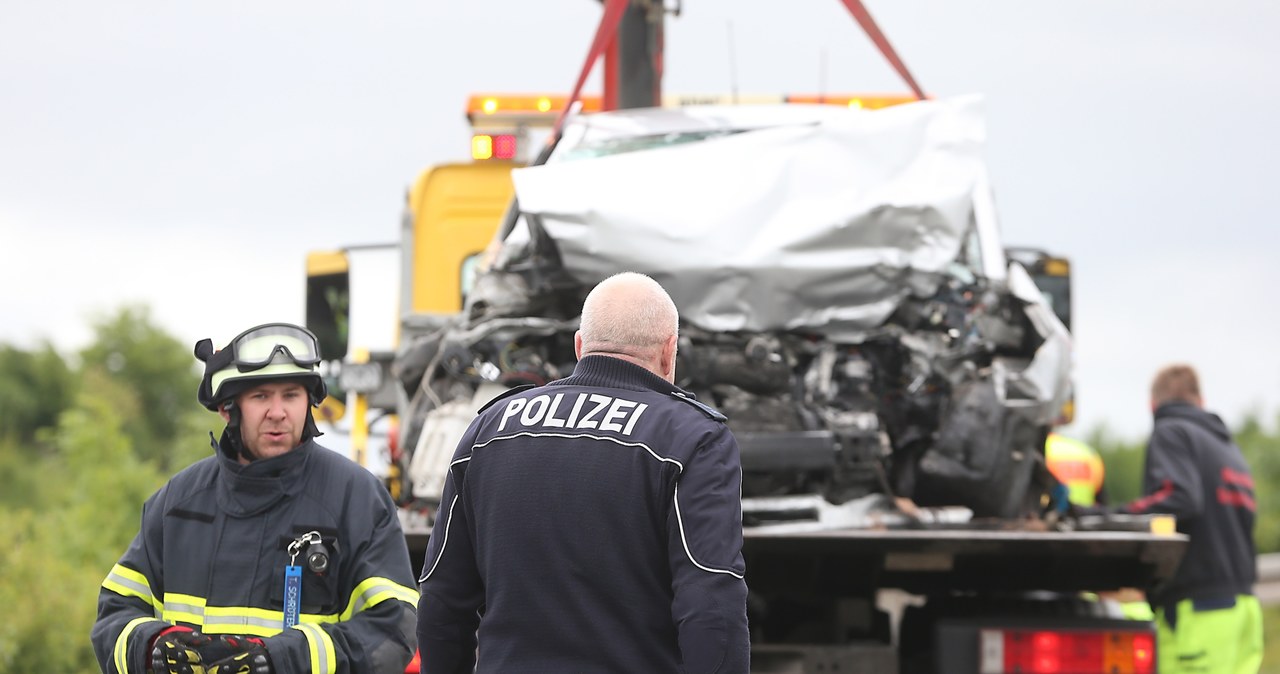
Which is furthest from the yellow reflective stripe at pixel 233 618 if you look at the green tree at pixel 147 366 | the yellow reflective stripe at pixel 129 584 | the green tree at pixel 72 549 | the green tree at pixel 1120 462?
the green tree at pixel 147 366

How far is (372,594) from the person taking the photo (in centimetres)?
373

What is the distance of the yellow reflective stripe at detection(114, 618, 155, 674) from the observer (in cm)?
361

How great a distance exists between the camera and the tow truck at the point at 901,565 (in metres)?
5.37

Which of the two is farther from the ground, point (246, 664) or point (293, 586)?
point (293, 586)

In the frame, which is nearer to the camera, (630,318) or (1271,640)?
(630,318)

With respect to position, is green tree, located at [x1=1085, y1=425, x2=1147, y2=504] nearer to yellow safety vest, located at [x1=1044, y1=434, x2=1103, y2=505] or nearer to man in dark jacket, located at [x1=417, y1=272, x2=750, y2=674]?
yellow safety vest, located at [x1=1044, y1=434, x2=1103, y2=505]

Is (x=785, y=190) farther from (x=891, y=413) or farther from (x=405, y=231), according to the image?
(x=405, y=231)

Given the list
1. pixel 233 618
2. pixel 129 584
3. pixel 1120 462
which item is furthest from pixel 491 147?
pixel 1120 462

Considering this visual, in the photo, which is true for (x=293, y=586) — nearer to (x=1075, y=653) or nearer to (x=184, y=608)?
(x=184, y=608)

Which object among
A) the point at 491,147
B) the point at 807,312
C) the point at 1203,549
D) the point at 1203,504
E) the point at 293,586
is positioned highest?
the point at 491,147

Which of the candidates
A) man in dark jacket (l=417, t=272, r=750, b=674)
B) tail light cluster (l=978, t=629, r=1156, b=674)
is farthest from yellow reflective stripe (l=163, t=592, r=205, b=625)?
tail light cluster (l=978, t=629, r=1156, b=674)

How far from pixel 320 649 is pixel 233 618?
0.20 meters

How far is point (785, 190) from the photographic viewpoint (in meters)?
6.45

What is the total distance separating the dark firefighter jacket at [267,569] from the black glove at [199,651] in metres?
0.04
